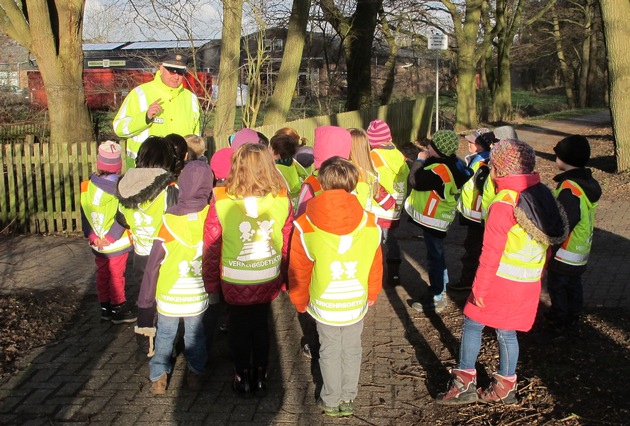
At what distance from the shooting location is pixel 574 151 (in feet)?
17.4

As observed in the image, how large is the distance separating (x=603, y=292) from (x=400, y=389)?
2.94 meters

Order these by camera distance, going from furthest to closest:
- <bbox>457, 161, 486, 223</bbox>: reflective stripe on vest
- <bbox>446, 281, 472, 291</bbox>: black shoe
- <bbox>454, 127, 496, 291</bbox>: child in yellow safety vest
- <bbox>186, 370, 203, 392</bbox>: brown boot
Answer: <bbox>446, 281, 472, 291</bbox>: black shoe, <bbox>457, 161, 486, 223</bbox>: reflective stripe on vest, <bbox>454, 127, 496, 291</bbox>: child in yellow safety vest, <bbox>186, 370, 203, 392</bbox>: brown boot

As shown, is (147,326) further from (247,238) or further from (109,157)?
(109,157)

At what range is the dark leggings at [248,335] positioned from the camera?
179 inches

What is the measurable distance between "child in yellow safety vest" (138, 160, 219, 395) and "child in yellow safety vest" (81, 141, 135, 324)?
4.17 ft

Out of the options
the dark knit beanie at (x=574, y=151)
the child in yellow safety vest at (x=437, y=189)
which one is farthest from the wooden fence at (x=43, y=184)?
the dark knit beanie at (x=574, y=151)

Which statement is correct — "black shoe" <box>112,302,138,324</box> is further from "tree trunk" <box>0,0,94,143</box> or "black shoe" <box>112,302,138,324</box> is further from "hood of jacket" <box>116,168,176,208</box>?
"tree trunk" <box>0,0,94,143</box>

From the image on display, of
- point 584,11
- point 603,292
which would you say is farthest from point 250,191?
point 584,11

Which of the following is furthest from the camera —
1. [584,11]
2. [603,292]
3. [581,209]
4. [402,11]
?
[584,11]

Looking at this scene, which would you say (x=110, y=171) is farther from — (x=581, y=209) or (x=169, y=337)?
(x=581, y=209)

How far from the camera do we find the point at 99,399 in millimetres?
4613

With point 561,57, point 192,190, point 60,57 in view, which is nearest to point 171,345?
point 192,190

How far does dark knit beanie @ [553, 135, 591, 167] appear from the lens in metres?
5.29

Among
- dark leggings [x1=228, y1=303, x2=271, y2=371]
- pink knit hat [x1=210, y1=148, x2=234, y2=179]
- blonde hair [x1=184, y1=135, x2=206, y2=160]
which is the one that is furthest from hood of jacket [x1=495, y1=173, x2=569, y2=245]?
blonde hair [x1=184, y1=135, x2=206, y2=160]
